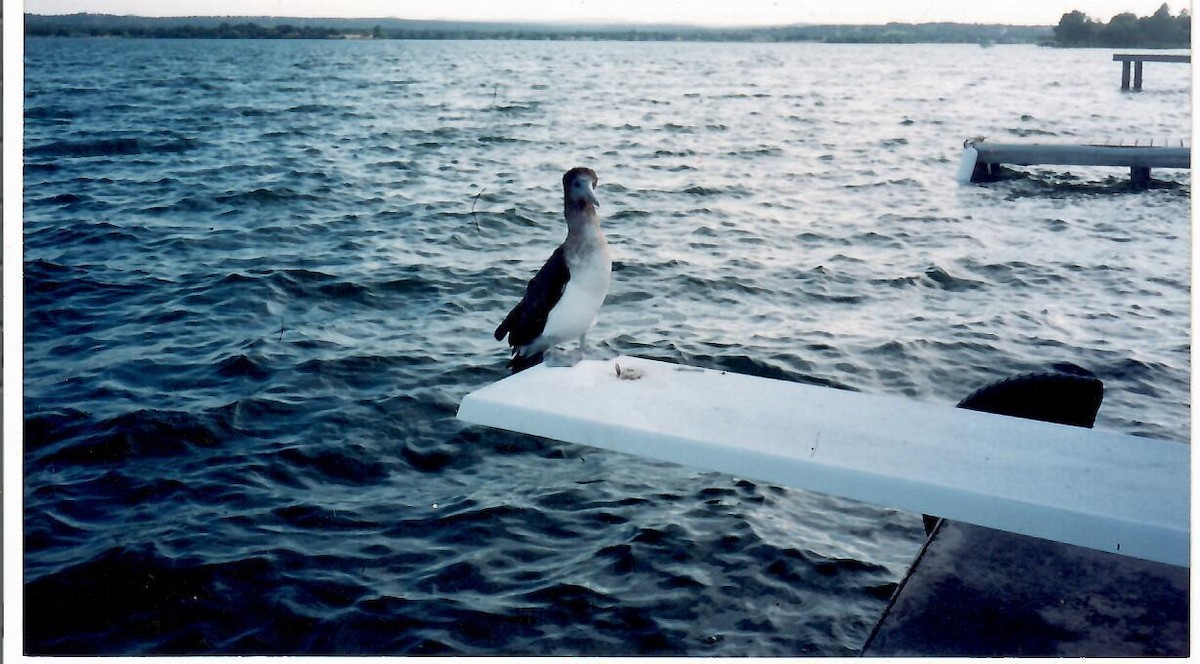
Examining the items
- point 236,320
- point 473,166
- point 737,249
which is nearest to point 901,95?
point 473,166

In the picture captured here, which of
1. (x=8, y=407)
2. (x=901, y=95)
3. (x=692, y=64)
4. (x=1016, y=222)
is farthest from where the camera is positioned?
(x=692, y=64)

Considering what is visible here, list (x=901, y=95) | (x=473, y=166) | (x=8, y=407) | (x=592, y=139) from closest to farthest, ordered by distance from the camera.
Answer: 1. (x=8, y=407)
2. (x=473, y=166)
3. (x=592, y=139)
4. (x=901, y=95)

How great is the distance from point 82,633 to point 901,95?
4082 cm

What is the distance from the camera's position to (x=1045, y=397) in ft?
16.3

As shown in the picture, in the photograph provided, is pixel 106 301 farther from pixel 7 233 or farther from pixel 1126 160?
pixel 1126 160

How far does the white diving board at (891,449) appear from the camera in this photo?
3.09 meters

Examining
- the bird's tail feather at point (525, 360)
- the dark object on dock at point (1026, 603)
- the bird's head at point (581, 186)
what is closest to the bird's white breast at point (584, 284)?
the bird's head at point (581, 186)

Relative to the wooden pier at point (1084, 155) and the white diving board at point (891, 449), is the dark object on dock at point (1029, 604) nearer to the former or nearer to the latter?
the white diving board at point (891, 449)

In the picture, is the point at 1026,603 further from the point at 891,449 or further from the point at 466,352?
the point at 466,352

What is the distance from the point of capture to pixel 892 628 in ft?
12.9

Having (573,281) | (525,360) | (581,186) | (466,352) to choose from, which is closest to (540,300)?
(573,281)

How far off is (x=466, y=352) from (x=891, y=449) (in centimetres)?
686

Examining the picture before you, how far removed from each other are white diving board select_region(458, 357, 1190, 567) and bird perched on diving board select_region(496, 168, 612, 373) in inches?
28.1

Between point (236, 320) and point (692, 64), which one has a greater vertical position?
point (692, 64)
